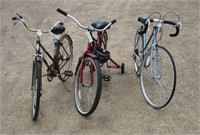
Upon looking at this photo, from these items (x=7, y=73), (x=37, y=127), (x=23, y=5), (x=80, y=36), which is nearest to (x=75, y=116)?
(x=37, y=127)

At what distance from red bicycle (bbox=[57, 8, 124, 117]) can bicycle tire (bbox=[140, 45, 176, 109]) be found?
502mm

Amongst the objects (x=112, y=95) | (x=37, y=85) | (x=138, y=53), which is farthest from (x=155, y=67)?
(x=37, y=85)

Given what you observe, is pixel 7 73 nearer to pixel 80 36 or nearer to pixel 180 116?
pixel 80 36

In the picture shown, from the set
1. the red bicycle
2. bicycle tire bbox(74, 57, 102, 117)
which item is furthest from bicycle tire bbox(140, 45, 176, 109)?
bicycle tire bbox(74, 57, 102, 117)

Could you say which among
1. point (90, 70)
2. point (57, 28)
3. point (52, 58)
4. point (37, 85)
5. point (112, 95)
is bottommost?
point (112, 95)

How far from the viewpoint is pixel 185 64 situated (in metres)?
3.62

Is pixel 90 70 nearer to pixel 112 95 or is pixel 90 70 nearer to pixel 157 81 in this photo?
pixel 112 95

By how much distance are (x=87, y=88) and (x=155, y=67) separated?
815 millimetres

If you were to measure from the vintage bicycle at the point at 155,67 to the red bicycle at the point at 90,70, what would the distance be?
0.43 metres

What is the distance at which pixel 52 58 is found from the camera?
3.10 meters

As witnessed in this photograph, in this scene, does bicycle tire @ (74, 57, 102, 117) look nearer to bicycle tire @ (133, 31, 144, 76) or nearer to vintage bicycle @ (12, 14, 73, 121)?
vintage bicycle @ (12, 14, 73, 121)

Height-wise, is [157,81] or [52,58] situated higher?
[52,58]

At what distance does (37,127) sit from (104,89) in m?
0.94

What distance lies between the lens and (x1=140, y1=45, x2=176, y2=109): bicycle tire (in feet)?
9.30
